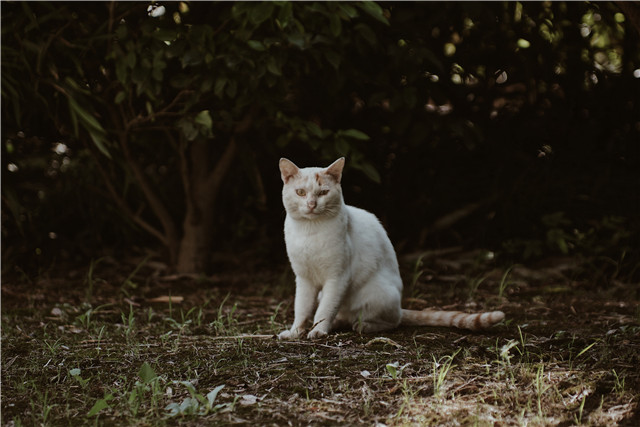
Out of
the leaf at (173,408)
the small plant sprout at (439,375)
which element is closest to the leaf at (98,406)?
the leaf at (173,408)

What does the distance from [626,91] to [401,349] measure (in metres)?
3.40

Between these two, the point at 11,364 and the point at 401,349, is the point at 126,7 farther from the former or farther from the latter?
the point at 401,349

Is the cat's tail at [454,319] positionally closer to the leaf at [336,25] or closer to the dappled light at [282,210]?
the dappled light at [282,210]

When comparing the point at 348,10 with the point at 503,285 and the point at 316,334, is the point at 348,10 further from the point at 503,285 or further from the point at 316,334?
the point at 503,285

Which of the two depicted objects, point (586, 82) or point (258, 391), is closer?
point (258, 391)

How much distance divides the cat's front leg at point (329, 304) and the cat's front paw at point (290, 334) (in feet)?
0.27

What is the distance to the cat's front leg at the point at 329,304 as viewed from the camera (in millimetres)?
2834

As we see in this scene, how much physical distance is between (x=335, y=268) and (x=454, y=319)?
1.96 ft

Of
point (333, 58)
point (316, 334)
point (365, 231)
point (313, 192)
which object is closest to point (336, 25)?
point (333, 58)

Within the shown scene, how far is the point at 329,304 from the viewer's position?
285 centimetres

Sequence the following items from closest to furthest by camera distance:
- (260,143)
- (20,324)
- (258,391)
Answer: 1. (258,391)
2. (20,324)
3. (260,143)

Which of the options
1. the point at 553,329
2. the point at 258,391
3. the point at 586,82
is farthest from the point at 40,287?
the point at 586,82

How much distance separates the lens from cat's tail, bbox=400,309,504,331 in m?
2.76

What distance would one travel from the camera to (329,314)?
2846 mm
